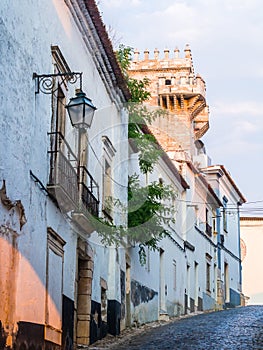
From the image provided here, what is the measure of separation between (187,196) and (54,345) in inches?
687

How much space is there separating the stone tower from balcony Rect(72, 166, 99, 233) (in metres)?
28.3

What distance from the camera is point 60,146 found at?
1159cm

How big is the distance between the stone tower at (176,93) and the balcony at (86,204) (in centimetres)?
2830

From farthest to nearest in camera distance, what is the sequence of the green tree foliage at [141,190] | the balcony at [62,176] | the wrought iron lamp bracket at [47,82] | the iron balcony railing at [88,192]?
the green tree foliage at [141,190] < the iron balcony railing at [88,192] < the balcony at [62,176] < the wrought iron lamp bracket at [47,82]

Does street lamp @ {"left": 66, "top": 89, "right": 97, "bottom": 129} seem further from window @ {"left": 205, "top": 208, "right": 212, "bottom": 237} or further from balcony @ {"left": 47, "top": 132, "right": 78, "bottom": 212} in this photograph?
window @ {"left": 205, "top": 208, "right": 212, "bottom": 237}

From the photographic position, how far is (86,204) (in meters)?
12.8

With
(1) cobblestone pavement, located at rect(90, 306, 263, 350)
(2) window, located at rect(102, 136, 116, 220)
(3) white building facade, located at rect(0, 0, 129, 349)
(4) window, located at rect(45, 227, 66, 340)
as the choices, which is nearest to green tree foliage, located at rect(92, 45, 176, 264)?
(2) window, located at rect(102, 136, 116, 220)

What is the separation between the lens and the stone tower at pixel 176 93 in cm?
4356

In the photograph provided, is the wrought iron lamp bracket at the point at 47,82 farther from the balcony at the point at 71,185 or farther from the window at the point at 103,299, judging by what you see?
the window at the point at 103,299

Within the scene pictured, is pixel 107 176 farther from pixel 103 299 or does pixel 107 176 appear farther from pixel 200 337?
pixel 200 337

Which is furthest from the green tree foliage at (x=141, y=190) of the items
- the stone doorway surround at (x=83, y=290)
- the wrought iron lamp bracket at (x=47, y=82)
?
the wrought iron lamp bracket at (x=47, y=82)

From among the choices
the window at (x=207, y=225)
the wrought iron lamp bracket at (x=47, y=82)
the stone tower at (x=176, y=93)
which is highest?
the stone tower at (x=176, y=93)

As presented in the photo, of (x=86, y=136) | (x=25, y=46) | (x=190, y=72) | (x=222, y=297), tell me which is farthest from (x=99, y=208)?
(x=190, y=72)

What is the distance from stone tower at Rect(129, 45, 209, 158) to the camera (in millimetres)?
43562
